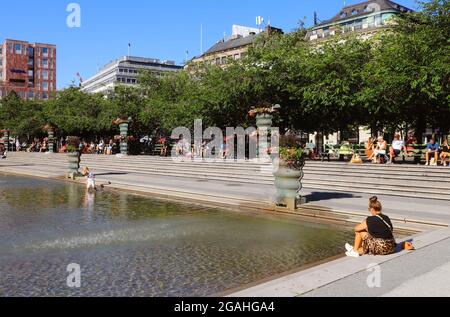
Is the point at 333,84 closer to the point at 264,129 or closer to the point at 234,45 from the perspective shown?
the point at 264,129

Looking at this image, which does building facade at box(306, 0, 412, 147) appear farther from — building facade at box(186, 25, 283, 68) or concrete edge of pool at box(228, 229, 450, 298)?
concrete edge of pool at box(228, 229, 450, 298)

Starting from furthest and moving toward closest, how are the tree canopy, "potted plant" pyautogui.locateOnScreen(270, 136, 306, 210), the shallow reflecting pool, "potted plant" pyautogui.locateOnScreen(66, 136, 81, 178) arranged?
"potted plant" pyautogui.locateOnScreen(66, 136, 81, 178) < the tree canopy < "potted plant" pyautogui.locateOnScreen(270, 136, 306, 210) < the shallow reflecting pool

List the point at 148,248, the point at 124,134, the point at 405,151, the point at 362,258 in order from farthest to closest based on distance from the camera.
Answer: the point at 124,134 → the point at 405,151 → the point at 148,248 → the point at 362,258

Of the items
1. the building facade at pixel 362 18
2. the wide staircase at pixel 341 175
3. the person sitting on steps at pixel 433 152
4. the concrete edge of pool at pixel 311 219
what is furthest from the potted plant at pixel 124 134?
the building facade at pixel 362 18

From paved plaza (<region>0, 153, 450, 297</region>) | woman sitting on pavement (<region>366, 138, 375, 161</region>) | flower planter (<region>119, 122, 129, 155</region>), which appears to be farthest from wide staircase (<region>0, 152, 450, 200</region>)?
flower planter (<region>119, 122, 129, 155</region>)

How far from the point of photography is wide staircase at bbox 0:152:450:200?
1558cm

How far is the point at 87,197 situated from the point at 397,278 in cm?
1280

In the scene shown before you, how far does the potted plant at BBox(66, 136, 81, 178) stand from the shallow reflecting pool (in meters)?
9.56

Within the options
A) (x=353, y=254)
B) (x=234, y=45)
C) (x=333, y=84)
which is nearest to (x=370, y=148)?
(x=333, y=84)

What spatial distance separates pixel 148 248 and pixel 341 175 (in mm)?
11919

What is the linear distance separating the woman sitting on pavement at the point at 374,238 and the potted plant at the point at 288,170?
482cm

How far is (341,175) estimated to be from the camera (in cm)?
1848
